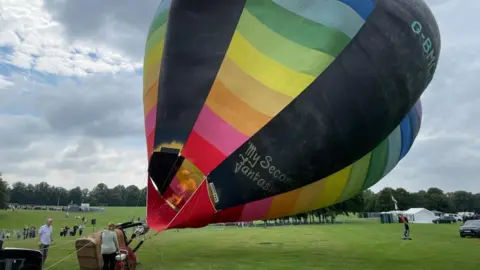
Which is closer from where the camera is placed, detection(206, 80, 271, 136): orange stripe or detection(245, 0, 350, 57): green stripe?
detection(206, 80, 271, 136): orange stripe

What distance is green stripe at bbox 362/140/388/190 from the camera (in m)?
8.52

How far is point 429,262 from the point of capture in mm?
12273

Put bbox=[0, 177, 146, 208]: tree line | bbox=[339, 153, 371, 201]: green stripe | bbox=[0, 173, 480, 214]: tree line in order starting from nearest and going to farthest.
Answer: bbox=[339, 153, 371, 201]: green stripe, bbox=[0, 173, 480, 214]: tree line, bbox=[0, 177, 146, 208]: tree line

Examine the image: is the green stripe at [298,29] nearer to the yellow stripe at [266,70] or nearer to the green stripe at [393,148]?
the yellow stripe at [266,70]

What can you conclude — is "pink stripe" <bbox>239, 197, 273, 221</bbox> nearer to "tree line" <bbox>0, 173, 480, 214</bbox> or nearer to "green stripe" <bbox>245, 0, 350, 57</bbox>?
"green stripe" <bbox>245, 0, 350, 57</bbox>

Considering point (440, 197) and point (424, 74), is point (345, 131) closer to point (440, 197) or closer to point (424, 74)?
point (424, 74)

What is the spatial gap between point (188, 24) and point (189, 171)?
2.25m

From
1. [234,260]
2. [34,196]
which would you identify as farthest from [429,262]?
[34,196]

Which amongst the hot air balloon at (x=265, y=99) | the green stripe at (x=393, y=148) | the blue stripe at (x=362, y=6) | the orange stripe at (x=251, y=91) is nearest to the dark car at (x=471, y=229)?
the green stripe at (x=393, y=148)

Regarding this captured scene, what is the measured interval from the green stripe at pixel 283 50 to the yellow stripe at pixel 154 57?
1.88 m

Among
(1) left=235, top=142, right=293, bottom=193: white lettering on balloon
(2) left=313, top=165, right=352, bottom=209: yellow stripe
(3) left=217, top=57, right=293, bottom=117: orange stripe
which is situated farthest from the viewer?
(2) left=313, top=165, right=352, bottom=209: yellow stripe

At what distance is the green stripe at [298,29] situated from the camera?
6.51m

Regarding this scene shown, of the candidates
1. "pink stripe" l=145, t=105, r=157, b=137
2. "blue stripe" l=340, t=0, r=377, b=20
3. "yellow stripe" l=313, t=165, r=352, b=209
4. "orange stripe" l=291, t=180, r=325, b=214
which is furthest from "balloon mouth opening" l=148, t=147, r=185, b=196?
"blue stripe" l=340, t=0, r=377, b=20

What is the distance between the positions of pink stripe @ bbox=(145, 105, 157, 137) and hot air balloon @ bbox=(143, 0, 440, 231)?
0.05 meters
